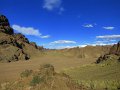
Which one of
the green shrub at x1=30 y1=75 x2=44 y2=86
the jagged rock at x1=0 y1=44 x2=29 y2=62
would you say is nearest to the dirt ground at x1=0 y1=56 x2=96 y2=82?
the jagged rock at x1=0 y1=44 x2=29 y2=62

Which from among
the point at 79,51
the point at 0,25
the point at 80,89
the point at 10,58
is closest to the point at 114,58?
the point at 10,58

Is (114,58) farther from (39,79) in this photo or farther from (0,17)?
(0,17)

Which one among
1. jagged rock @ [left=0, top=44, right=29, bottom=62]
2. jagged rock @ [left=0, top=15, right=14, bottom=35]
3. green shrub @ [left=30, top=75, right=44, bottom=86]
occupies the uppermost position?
jagged rock @ [left=0, top=15, right=14, bottom=35]

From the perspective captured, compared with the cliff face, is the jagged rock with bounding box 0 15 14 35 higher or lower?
higher

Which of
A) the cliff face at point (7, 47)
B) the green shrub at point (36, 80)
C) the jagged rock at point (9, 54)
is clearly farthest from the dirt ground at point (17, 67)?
the green shrub at point (36, 80)

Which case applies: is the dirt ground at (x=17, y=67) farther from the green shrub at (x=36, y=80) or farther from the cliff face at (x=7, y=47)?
the green shrub at (x=36, y=80)

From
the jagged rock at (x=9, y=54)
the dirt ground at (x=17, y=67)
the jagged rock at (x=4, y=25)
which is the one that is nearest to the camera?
the dirt ground at (x=17, y=67)

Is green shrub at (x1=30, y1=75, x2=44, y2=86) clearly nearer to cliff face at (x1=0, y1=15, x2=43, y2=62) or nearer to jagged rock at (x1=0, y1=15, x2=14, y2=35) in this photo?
cliff face at (x1=0, y1=15, x2=43, y2=62)

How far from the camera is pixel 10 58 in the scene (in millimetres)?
37156

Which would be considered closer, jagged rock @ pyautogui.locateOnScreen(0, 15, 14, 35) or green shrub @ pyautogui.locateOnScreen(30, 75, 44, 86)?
green shrub @ pyautogui.locateOnScreen(30, 75, 44, 86)

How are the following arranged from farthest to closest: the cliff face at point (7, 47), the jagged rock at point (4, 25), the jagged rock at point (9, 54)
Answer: the jagged rock at point (4, 25) < the cliff face at point (7, 47) < the jagged rock at point (9, 54)

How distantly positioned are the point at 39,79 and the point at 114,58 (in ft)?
63.7

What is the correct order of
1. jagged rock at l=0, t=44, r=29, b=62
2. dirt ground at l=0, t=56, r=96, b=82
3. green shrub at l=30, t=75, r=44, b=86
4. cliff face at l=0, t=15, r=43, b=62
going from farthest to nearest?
1. cliff face at l=0, t=15, r=43, b=62
2. jagged rock at l=0, t=44, r=29, b=62
3. dirt ground at l=0, t=56, r=96, b=82
4. green shrub at l=30, t=75, r=44, b=86

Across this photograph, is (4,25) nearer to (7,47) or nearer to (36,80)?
(7,47)
